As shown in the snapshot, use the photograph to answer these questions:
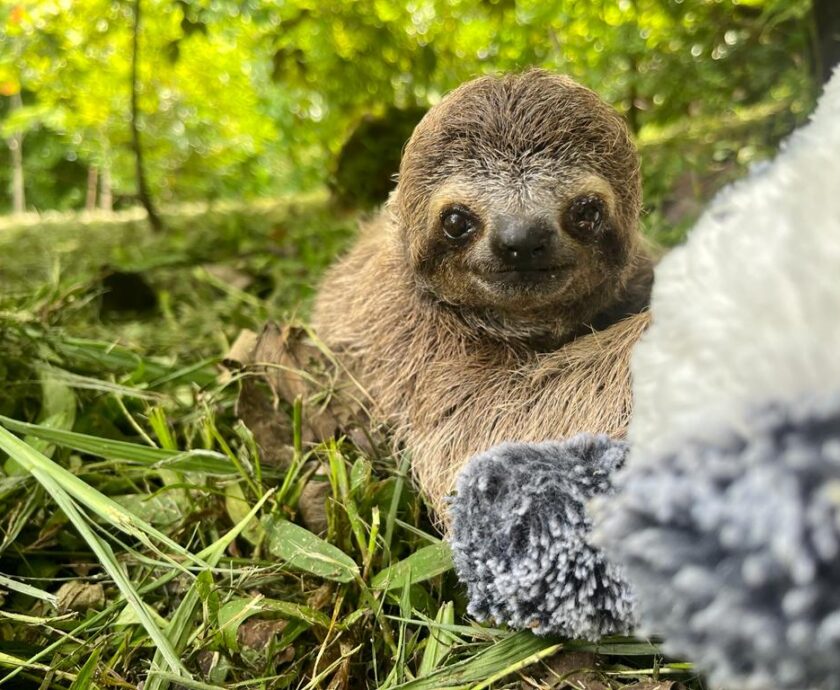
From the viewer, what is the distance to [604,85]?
3.73 metres

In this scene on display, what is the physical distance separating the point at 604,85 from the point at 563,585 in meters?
3.19

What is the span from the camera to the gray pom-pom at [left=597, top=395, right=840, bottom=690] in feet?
2.03

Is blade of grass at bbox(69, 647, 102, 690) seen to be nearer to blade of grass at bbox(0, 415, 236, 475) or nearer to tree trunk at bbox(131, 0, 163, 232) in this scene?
blade of grass at bbox(0, 415, 236, 475)

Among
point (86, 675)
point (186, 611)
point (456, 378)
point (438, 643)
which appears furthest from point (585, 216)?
point (86, 675)

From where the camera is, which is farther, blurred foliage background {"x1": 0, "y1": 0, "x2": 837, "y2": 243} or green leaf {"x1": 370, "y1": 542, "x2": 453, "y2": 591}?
blurred foliage background {"x1": 0, "y1": 0, "x2": 837, "y2": 243}

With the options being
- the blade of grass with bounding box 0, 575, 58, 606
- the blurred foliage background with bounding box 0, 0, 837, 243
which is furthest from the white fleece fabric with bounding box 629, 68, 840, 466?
the blurred foliage background with bounding box 0, 0, 837, 243

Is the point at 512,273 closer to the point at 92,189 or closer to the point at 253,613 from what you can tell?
the point at 253,613

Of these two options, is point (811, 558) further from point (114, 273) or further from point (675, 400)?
point (114, 273)

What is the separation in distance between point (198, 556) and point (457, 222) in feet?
3.24

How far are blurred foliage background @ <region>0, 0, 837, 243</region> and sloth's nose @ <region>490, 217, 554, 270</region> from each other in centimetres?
139

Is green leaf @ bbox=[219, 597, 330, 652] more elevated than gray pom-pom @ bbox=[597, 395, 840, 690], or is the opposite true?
gray pom-pom @ bbox=[597, 395, 840, 690]

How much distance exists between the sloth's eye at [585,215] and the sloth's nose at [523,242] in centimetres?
9

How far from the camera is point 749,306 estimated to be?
0.70 metres

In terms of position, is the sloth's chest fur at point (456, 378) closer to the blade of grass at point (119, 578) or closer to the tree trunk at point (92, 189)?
the blade of grass at point (119, 578)
